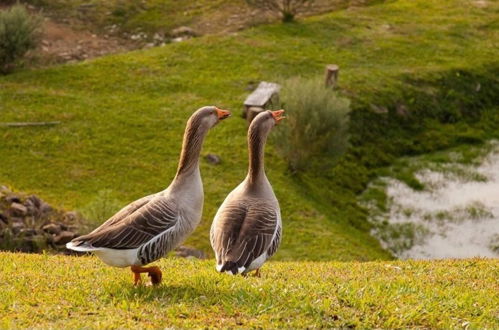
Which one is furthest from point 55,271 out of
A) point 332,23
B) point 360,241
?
point 332,23

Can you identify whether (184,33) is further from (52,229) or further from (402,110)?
(52,229)

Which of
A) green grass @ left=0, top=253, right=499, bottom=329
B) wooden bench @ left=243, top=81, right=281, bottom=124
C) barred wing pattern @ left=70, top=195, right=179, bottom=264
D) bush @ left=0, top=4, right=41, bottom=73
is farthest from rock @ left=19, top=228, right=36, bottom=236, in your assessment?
bush @ left=0, top=4, right=41, bottom=73

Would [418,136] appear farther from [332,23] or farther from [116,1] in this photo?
[116,1]

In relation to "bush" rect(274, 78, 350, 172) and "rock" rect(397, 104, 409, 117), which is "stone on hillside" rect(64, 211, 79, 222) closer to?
"bush" rect(274, 78, 350, 172)

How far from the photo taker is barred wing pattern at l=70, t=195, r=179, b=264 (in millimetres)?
9203

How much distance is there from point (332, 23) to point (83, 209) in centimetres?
2062

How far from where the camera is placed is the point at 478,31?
3956 cm

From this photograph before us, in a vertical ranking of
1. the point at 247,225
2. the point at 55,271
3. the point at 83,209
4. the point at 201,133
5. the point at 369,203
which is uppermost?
the point at 201,133

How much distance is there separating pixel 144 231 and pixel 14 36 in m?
24.4

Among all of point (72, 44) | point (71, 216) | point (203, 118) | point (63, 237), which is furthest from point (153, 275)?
point (72, 44)

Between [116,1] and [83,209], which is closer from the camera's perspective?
[83,209]

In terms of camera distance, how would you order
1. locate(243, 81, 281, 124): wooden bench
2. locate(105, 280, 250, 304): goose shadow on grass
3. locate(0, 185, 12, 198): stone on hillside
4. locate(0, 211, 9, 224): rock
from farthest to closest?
locate(243, 81, 281, 124): wooden bench < locate(0, 185, 12, 198): stone on hillside < locate(0, 211, 9, 224): rock < locate(105, 280, 250, 304): goose shadow on grass

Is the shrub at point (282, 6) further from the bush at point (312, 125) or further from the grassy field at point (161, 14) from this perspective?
the bush at point (312, 125)

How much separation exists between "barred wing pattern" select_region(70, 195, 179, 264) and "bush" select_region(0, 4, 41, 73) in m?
24.0
